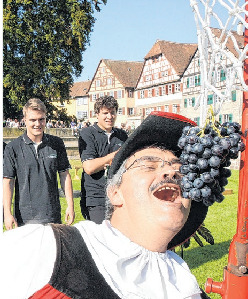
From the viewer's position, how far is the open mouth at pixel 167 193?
1534 mm

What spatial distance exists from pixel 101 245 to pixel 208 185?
44cm

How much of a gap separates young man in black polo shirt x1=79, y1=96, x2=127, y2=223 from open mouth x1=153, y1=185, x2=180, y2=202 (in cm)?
214

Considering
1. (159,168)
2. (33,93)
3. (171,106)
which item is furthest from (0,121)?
(171,106)

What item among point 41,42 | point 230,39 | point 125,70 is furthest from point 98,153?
point 125,70

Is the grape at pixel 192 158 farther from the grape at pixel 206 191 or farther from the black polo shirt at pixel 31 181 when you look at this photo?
the black polo shirt at pixel 31 181

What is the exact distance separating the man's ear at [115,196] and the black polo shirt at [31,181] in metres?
2.24

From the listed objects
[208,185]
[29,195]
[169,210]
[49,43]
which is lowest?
[29,195]

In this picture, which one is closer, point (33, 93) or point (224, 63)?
point (224, 63)

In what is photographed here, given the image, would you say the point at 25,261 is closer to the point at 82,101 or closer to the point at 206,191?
the point at 206,191

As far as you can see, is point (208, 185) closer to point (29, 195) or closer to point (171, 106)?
point (29, 195)

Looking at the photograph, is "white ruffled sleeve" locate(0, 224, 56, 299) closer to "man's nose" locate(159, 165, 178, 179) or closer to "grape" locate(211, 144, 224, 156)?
"man's nose" locate(159, 165, 178, 179)

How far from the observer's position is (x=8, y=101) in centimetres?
2753

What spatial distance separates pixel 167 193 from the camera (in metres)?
1.58

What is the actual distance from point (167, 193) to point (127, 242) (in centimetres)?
24
